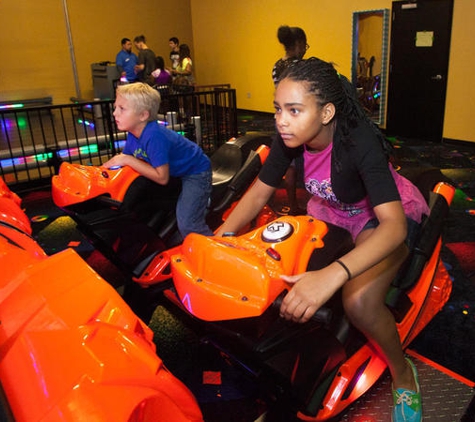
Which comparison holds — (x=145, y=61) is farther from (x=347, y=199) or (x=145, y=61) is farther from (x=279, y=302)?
(x=279, y=302)

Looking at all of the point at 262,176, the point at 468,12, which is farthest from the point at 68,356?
the point at 468,12

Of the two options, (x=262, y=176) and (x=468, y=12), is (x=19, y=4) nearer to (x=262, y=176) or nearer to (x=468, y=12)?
(x=468, y=12)

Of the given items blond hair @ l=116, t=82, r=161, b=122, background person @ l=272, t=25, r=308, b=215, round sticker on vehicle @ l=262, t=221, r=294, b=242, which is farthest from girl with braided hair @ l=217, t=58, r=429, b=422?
background person @ l=272, t=25, r=308, b=215

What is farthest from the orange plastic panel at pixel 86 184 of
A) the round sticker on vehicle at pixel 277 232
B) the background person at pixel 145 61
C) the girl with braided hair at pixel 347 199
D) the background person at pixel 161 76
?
the background person at pixel 145 61

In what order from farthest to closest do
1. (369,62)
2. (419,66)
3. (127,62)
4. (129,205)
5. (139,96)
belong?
1. (127,62)
2. (369,62)
3. (419,66)
4. (139,96)
5. (129,205)

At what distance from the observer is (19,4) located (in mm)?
11227

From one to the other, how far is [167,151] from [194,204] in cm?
35

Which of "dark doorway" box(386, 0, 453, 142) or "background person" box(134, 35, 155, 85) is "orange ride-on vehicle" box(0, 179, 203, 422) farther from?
"background person" box(134, 35, 155, 85)

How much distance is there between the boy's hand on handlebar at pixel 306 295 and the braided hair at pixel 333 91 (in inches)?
21.8

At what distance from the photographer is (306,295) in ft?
3.84

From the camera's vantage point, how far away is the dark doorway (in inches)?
277

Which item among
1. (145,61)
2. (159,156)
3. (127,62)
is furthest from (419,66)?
(127,62)

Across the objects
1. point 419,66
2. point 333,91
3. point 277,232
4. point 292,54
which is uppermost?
point 292,54

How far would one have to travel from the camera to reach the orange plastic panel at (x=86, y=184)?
2262 millimetres
